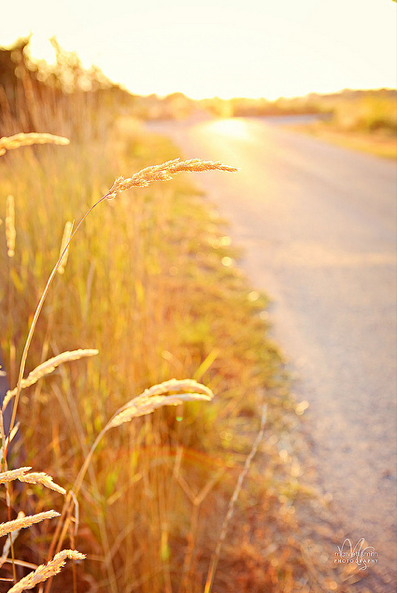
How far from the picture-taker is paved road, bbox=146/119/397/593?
81.3 inches

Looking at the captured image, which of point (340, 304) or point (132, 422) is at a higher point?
point (132, 422)

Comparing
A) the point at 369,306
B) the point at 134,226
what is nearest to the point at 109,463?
the point at 134,226

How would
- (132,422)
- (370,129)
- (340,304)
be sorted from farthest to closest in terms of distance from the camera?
(370,129), (340,304), (132,422)

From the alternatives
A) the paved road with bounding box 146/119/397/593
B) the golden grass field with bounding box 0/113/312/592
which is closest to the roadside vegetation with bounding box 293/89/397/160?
the paved road with bounding box 146/119/397/593

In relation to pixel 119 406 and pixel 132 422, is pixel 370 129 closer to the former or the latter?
pixel 119 406

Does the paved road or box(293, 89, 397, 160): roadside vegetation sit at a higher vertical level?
box(293, 89, 397, 160): roadside vegetation

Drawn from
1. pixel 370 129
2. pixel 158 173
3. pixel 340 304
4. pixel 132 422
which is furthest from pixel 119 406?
pixel 370 129

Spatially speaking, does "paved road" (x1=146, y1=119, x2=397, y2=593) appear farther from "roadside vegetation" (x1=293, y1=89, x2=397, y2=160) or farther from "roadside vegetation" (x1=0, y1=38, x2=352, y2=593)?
"roadside vegetation" (x1=293, y1=89, x2=397, y2=160)

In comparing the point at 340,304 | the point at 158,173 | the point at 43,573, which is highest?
the point at 158,173

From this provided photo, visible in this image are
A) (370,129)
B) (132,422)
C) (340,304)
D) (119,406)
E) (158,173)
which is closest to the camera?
(158,173)

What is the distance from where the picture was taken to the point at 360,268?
4469 millimetres

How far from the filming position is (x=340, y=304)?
12.5 ft

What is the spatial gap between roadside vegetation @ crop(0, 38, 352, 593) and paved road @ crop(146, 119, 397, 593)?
224 mm

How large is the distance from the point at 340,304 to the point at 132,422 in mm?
2615
